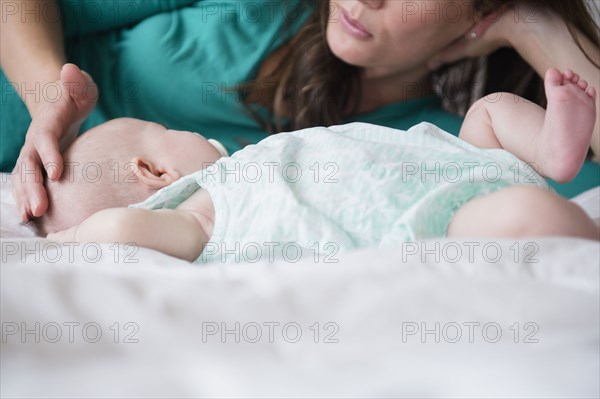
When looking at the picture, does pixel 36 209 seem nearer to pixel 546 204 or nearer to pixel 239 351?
pixel 239 351

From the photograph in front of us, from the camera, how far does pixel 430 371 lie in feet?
1.60

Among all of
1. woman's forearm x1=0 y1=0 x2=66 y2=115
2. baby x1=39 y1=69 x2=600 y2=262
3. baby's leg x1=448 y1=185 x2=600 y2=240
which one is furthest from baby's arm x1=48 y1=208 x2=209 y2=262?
woman's forearm x1=0 y1=0 x2=66 y2=115

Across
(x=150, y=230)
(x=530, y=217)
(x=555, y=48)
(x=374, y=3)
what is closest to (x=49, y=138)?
(x=150, y=230)

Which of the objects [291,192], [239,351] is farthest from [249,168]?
[239,351]

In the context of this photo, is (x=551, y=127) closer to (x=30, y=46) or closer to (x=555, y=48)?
(x=555, y=48)

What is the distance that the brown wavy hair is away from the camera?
53.3 inches

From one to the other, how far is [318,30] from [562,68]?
478mm

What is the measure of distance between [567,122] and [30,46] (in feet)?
3.12

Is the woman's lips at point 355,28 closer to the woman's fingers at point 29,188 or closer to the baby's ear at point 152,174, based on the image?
the baby's ear at point 152,174

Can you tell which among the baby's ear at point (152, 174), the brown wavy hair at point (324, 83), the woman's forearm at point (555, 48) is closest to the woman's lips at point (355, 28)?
the brown wavy hair at point (324, 83)

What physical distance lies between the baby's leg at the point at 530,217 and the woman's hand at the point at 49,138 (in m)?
0.59

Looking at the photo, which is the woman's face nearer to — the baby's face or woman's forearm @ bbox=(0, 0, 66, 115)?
the baby's face

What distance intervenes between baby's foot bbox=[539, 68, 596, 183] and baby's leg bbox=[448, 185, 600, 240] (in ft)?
0.42

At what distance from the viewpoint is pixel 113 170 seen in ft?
3.05
